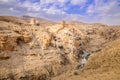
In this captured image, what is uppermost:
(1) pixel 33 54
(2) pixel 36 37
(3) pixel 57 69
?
(2) pixel 36 37

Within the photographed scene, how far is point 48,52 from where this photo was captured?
4059 centimetres

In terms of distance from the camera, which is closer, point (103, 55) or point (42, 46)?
point (103, 55)

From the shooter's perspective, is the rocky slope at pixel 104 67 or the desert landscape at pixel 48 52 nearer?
the rocky slope at pixel 104 67

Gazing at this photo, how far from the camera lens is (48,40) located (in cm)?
4278

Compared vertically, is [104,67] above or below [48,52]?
above

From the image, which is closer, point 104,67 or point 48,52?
point 104,67

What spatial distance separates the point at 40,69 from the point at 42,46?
7092 mm

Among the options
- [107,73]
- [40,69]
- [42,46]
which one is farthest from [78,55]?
[107,73]

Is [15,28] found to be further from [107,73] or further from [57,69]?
[107,73]

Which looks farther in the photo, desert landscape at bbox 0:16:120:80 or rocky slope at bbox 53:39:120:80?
desert landscape at bbox 0:16:120:80

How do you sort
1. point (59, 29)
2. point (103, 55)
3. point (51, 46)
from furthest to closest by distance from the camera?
point (59, 29) → point (51, 46) → point (103, 55)

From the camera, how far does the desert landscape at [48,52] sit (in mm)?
24109

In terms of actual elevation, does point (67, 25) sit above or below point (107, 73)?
above

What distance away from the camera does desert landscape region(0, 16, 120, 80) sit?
24.1 meters
